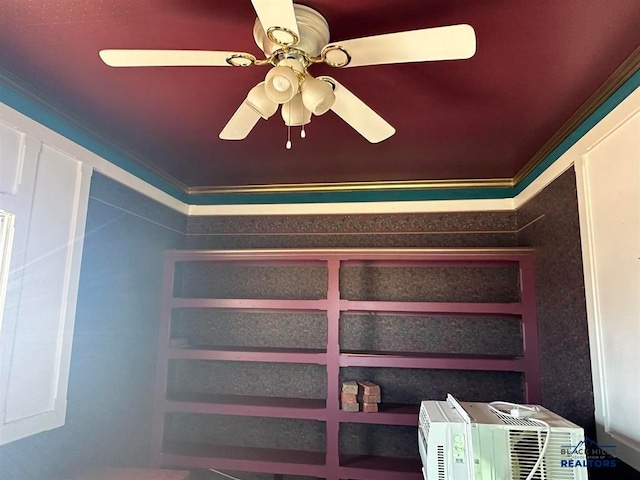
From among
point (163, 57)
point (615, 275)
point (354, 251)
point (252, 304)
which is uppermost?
point (163, 57)

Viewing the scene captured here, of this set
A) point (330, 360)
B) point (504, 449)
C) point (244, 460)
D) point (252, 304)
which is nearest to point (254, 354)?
point (252, 304)

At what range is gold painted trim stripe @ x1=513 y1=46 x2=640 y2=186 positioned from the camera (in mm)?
1563

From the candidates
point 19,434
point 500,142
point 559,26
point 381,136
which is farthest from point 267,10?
point 19,434

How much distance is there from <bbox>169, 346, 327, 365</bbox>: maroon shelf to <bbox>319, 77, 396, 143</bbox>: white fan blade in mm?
1514

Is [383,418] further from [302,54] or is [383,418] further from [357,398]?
[302,54]

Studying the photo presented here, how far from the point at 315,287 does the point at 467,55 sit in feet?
7.01

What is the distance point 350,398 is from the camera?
8.50ft

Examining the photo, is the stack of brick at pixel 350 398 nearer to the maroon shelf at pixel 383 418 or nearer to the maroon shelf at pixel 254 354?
the maroon shelf at pixel 383 418

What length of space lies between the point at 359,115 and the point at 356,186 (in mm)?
1588

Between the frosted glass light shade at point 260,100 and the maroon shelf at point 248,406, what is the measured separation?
1.91 meters

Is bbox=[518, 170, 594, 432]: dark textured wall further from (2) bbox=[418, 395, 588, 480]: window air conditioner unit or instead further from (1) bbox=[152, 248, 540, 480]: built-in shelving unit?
(2) bbox=[418, 395, 588, 480]: window air conditioner unit

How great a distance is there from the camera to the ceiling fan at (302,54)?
43.1 inches

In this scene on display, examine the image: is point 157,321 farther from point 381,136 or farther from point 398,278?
point 381,136

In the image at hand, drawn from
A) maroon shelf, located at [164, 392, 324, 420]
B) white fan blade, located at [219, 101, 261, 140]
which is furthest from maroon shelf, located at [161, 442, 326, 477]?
white fan blade, located at [219, 101, 261, 140]
